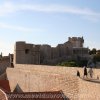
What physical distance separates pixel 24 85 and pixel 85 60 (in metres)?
28.2

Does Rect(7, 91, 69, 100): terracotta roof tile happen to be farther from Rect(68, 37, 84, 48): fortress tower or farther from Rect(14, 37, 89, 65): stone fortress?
Rect(68, 37, 84, 48): fortress tower

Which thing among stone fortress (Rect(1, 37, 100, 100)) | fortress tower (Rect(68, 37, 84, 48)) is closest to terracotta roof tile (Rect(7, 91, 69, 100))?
stone fortress (Rect(1, 37, 100, 100))

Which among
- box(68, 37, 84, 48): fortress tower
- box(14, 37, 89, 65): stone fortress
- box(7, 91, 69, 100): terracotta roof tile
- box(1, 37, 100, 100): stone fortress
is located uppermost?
box(68, 37, 84, 48): fortress tower

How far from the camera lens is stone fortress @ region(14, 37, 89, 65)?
120 feet

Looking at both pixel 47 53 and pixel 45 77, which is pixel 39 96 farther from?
pixel 47 53

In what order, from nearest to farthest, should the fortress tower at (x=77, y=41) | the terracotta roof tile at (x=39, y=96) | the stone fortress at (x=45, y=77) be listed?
the stone fortress at (x=45, y=77)
the terracotta roof tile at (x=39, y=96)
the fortress tower at (x=77, y=41)

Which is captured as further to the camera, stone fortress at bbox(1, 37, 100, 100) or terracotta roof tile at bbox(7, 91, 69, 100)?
terracotta roof tile at bbox(7, 91, 69, 100)

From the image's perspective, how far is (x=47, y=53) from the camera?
48.0 meters

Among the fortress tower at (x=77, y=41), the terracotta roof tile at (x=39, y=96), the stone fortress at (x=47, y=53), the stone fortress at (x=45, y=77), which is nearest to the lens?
the stone fortress at (x=45, y=77)

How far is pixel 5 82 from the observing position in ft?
98.4

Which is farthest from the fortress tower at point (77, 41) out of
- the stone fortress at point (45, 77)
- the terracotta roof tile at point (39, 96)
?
the terracotta roof tile at point (39, 96)

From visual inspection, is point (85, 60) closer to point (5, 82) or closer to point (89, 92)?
point (5, 82)

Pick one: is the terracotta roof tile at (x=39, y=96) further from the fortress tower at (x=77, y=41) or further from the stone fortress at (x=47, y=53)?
the fortress tower at (x=77, y=41)

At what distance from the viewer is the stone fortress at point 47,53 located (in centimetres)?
3662
